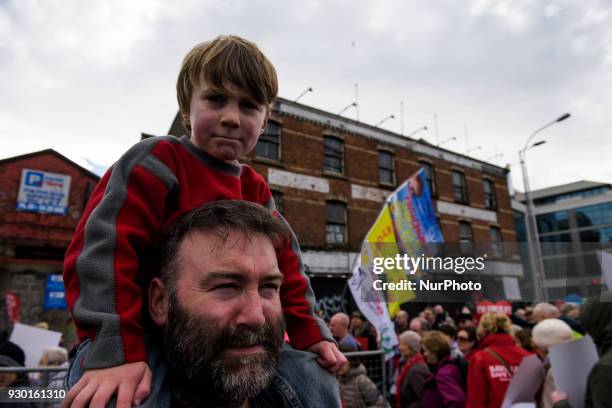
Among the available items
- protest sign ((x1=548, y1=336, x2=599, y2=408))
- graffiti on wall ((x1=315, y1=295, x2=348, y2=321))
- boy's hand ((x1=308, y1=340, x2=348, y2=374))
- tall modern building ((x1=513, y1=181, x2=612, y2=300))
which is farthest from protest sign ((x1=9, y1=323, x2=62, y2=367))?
tall modern building ((x1=513, y1=181, x2=612, y2=300))

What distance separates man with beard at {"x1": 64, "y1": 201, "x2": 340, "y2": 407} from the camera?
1.26m

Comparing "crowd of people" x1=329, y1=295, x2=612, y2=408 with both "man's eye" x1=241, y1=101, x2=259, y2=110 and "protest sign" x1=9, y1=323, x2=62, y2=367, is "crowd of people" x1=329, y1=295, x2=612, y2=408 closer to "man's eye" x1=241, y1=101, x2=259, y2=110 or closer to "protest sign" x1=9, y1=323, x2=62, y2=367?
"man's eye" x1=241, y1=101, x2=259, y2=110

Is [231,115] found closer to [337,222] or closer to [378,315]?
[378,315]

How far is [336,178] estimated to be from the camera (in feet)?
56.1

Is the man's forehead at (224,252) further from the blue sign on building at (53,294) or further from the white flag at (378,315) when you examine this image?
the blue sign on building at (53,294)

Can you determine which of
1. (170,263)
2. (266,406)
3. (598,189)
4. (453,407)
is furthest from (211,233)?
(598,189)

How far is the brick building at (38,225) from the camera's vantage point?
43.4ft

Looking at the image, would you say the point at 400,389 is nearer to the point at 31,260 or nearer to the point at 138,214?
the point at 138,214

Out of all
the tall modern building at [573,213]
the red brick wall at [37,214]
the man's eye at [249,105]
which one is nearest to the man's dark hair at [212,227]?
the man's eye at [249,105]

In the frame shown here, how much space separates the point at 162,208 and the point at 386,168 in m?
18.2

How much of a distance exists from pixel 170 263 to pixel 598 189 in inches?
2589

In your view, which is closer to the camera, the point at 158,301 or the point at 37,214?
the point at 158,301

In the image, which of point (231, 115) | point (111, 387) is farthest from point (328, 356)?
point (231, 115)

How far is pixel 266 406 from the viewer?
1.53 m
